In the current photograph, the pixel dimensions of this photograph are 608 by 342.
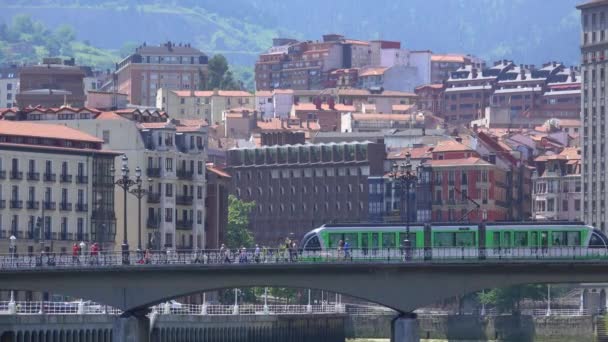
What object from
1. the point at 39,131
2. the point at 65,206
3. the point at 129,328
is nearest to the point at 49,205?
the point at 65,206

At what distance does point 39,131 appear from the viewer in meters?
194

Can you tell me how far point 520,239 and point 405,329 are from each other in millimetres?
12517

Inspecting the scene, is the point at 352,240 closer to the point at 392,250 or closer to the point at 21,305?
the point at 392,250

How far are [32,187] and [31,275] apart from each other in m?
49.9

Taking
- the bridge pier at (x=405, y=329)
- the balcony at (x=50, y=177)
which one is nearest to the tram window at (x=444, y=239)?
the bridge pier at (x=405, y=329)

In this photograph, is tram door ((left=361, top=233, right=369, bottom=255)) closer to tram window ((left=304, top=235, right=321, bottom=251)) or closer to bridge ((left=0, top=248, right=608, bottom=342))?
tram window ((left=304, top=235, right=321, bottom=251))

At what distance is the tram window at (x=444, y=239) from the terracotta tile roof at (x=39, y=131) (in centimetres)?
5083

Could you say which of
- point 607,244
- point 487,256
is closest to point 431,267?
point 487,256

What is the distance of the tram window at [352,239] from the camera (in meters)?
147

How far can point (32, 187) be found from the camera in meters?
187

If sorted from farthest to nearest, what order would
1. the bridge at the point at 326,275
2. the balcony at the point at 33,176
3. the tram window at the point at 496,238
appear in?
1. the balcony at the point at 33,176
2. the tram window at the point at 496,238
3. the bridge at the point at 326,275

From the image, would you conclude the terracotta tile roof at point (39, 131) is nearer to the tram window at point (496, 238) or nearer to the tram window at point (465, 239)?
the tram window at point (465, 239)

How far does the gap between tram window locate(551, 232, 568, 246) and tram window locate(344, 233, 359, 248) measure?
1097cm

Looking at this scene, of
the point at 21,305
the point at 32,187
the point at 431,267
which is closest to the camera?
the point at 431,267
